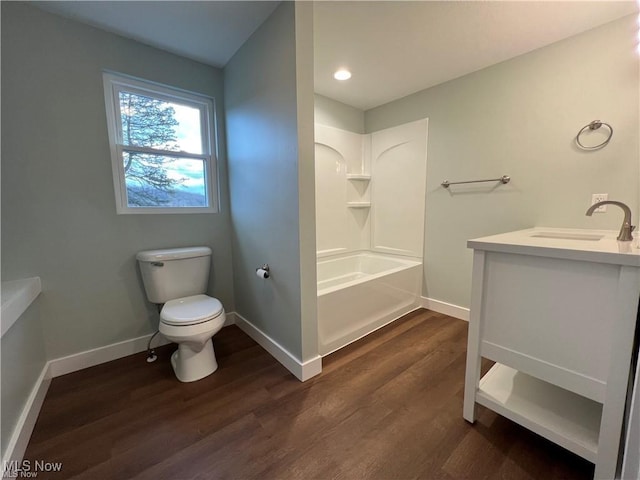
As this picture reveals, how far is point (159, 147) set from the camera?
1.99 metres

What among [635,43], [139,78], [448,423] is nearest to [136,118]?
[139,78]

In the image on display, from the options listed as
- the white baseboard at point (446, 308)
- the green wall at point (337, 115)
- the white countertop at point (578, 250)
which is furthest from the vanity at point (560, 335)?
the green wall at point (337, 115)

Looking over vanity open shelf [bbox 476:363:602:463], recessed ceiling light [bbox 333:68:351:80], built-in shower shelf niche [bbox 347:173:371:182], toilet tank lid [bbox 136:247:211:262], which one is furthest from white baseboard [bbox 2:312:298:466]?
recessed ceiling light [bbox 333:68:351:80]

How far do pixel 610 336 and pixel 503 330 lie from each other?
0.33 meters

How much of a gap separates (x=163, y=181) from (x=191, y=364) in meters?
1.40

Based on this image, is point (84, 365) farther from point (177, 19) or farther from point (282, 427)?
point (177, 19)

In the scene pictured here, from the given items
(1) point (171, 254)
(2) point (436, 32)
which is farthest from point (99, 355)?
(2) point (436, 32)

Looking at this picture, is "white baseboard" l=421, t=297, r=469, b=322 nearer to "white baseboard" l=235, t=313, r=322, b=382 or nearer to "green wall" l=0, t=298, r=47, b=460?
"white baseboard" l=235, t=313, r=322, b=382

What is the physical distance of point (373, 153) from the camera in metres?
3.07

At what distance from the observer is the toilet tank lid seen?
1791 millimetres

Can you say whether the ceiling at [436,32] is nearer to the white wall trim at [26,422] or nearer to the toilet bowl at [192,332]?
the toilet bowl at [192,332]

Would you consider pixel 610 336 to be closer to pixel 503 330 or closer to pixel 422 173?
pixel 503 330

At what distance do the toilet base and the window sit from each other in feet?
3.55

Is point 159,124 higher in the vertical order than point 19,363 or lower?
higher
